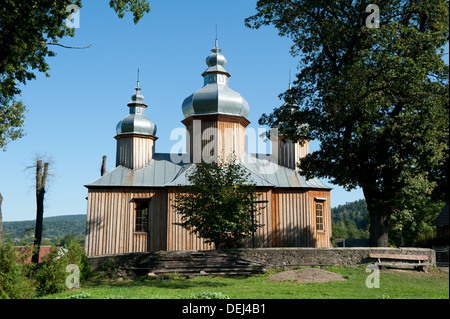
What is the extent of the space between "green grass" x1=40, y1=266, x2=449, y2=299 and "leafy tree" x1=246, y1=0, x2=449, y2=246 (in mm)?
3010

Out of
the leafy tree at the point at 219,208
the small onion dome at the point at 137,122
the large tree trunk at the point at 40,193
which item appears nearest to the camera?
the leafy tree at the point at 219,208

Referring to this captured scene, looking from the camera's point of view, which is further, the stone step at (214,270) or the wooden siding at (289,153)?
the wooden siding at (289,153)

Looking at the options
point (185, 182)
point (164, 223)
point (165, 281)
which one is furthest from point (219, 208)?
point (164, 223)

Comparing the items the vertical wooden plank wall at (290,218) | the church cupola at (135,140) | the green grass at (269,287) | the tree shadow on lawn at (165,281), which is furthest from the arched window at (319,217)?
the church cupola at (135,140)

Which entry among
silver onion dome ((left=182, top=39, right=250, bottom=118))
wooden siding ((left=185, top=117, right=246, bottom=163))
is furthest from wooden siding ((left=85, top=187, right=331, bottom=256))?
silver onion dome ((left=182, top=39, right=250, bottom=118))

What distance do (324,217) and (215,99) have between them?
888 centimetres

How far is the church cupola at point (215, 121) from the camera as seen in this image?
22938 millimetres

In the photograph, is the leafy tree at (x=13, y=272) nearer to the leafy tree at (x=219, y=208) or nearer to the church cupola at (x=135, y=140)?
the leafy tree at (x=219, y=208)

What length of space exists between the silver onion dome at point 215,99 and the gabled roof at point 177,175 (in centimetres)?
283

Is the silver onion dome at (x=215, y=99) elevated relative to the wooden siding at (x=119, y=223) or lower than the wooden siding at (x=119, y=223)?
elevated

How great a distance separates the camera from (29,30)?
12102 millimetres

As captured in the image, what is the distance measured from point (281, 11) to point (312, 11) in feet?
3.82

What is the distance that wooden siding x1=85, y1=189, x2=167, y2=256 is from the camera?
21344 millimetres

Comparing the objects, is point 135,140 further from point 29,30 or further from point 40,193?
point 29,30
